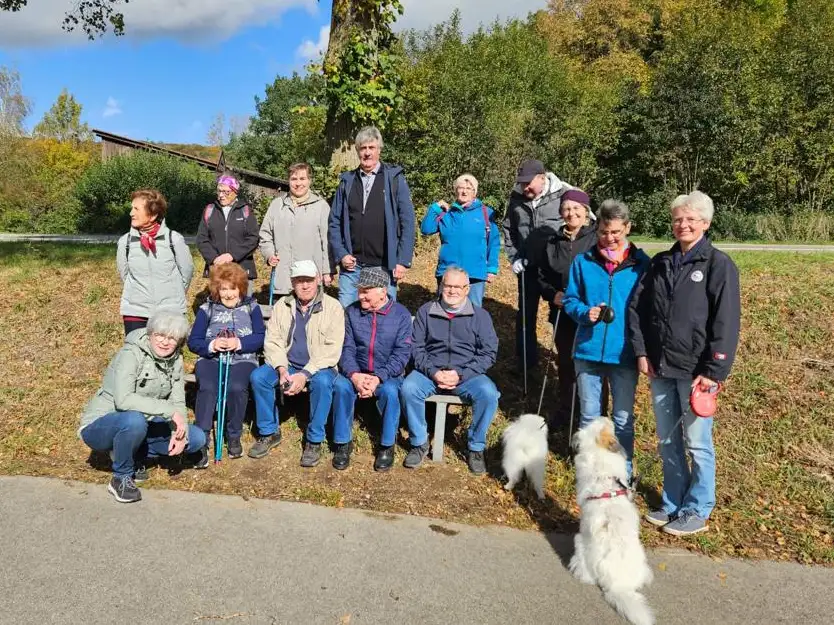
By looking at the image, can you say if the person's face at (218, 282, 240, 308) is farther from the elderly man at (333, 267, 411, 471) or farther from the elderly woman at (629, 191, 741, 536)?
the elderly woman at (629, 191, 741, 536)

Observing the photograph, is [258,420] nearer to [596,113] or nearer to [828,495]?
[828,495]

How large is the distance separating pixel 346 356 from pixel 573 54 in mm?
41301

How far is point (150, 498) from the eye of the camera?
13.4 ft

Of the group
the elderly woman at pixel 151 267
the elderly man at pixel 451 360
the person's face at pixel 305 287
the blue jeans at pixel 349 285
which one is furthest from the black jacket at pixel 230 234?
the elderly man at pixel 451 360

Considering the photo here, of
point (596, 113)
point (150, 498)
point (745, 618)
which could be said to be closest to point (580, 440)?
point (745, 618)

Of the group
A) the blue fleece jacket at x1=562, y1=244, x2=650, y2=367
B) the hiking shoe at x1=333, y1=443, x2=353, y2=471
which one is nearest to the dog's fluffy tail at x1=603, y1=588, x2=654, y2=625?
the blue fleece jacket at x1=562, y1=244, x2=650, y2=367

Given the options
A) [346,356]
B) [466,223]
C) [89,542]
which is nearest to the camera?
[89,542]

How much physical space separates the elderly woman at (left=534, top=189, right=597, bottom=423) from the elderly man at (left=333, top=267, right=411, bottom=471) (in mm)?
1305

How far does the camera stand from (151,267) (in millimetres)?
4945

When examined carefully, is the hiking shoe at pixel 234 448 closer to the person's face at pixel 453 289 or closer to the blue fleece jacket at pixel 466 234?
the person's face at pixel 453 289

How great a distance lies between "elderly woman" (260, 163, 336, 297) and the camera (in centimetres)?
571

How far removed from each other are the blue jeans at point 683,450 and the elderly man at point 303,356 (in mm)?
2373

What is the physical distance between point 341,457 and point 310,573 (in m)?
1.38

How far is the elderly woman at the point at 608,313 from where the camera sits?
4039mm
